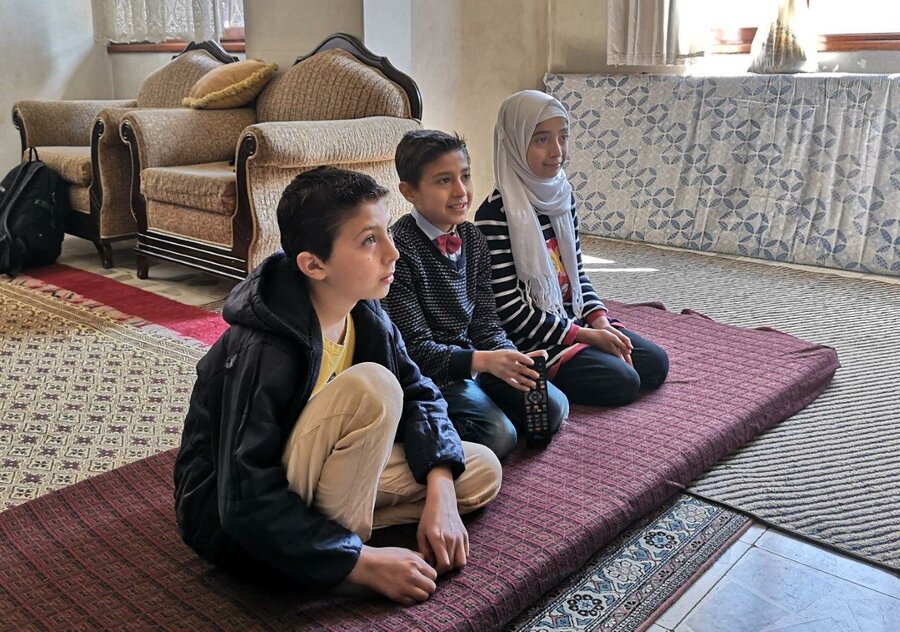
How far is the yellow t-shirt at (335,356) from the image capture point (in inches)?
54.8

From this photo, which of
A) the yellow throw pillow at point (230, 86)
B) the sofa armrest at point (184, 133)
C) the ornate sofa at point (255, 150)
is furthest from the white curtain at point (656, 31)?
the sofa armrest at point (184, 133)

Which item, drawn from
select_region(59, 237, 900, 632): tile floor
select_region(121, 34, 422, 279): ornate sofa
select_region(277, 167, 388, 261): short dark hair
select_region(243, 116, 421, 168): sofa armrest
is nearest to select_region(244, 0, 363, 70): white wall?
select_region(121, 34, 422, 279): ornate sofa

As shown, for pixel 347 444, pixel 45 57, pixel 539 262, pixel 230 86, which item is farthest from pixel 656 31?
pixel 45 57

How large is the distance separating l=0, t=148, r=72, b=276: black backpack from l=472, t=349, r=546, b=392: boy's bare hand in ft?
9.24

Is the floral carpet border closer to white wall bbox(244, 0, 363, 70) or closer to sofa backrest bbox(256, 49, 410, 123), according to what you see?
sofa backrest bbox(256, 49, 410, 123)

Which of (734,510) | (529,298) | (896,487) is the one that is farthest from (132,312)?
(896,487)

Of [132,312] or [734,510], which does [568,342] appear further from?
[132,312]

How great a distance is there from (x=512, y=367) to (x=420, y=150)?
494 mm

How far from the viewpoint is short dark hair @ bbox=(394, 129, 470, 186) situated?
6.02 ft

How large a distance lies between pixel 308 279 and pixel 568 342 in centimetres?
95

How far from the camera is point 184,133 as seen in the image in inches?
151

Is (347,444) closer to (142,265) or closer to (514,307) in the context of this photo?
(514,307)

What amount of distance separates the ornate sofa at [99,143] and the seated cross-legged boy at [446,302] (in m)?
2.42

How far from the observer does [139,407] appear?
233 cm
